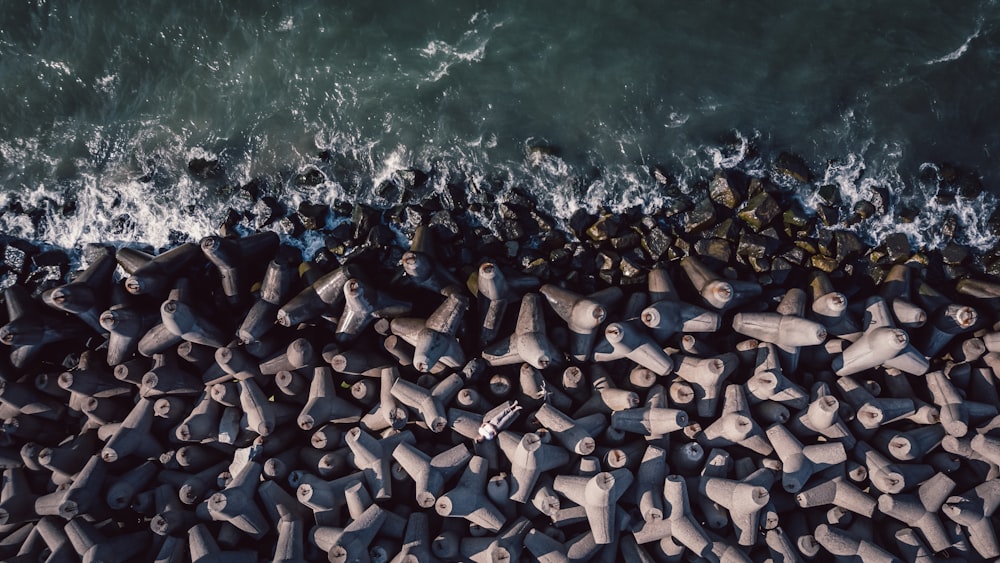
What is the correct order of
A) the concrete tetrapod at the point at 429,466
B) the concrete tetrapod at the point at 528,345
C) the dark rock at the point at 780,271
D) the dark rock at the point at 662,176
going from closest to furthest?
the concrete tetrapod at the point at 429,466 < the concrete tetrapod at the point at 528,345 < the dark rock at the point at 780,271 < the dark rock at the point at 662,176

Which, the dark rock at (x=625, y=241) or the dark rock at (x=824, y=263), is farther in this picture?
the dark rock at (x=625, y=241)

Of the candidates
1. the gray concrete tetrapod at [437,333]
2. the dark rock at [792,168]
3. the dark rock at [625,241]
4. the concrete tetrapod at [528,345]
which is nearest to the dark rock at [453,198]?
the gray concrete tetrapod at [437,333]

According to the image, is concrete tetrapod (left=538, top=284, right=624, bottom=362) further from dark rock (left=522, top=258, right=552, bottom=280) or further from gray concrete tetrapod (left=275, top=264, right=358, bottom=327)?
gray concrete tetrapod (left=275, top=264, right=358, bottom=327)

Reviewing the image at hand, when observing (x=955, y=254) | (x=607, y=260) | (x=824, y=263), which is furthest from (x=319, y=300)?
(x=955, y=254)

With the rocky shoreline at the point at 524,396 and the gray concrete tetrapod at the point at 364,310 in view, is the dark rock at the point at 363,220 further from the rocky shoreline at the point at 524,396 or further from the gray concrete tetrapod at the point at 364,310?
the gray concrete tetrapod at the point at 364,310

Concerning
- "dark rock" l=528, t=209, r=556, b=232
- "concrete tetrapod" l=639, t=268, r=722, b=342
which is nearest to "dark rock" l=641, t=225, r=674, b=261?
"concrete tetrapod" l=639, t=268, r=722, b=342
